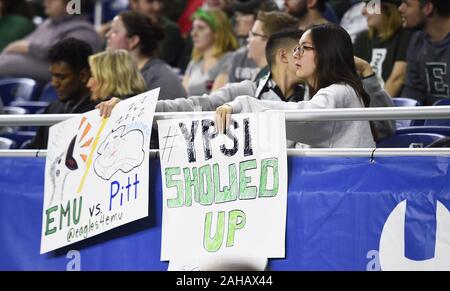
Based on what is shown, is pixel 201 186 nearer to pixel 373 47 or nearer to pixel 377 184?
pixel 377 184

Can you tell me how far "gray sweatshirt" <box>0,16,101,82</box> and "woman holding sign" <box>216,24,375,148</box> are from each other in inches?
209

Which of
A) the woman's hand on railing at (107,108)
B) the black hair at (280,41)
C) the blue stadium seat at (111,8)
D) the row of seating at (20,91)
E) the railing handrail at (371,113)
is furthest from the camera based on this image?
the blue stadium seat at (111,8)

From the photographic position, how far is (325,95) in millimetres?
6535

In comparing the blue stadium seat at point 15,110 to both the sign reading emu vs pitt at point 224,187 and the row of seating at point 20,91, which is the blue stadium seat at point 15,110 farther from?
the sign reading emu vs pitt at point 224,187

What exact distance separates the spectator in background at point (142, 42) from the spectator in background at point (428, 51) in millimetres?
1730

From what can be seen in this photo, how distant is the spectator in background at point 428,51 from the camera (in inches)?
349

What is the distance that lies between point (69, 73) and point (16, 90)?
247 centimetres

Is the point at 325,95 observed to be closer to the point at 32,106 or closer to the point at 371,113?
the point at 371,113

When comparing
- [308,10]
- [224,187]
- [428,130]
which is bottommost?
[224,187]

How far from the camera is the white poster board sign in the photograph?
667 cm

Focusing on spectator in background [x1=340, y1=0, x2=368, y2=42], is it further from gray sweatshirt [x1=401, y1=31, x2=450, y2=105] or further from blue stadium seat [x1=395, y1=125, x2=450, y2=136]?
blue stadium seat [x1=395, y1=125, x2=450, y2=136]

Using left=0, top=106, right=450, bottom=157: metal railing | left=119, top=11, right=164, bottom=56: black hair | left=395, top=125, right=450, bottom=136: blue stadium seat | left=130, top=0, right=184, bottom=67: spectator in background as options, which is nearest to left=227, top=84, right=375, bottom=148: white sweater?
left=0, top=106, right=450, bottom=157: metal railing

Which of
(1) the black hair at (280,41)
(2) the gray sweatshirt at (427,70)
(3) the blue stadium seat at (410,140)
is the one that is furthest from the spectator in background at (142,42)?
(3) the blue stadium seat at (410,140)

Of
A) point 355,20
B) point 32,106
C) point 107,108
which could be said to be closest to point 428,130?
point 107,108
